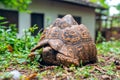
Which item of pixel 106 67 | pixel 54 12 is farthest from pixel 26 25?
pixel 106 67

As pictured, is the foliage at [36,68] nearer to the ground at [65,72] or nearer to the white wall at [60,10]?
the ground at [65,72]

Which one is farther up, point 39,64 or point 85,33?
point 85,33

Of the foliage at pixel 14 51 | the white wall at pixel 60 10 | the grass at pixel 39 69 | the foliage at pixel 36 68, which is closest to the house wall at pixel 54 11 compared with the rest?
the white wall at pixel 60 10

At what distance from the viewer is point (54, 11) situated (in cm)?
1388

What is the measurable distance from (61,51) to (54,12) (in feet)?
33.9

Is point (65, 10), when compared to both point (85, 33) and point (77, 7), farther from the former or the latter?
point (85, 33)

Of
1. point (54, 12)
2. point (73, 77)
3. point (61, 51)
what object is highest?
point (54, 12)

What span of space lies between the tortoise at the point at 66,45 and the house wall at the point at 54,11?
655 centimetres

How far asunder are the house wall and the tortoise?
655cm

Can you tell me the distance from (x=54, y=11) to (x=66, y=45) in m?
10.3

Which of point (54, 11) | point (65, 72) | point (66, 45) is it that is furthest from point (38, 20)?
point (65, 72)

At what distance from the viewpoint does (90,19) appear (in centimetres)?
1706

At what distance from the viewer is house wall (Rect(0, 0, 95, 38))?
12.1 meters

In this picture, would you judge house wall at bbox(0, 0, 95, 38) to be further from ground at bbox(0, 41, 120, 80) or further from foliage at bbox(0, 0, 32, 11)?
ground at bbox(0, 41, 120, 80)
